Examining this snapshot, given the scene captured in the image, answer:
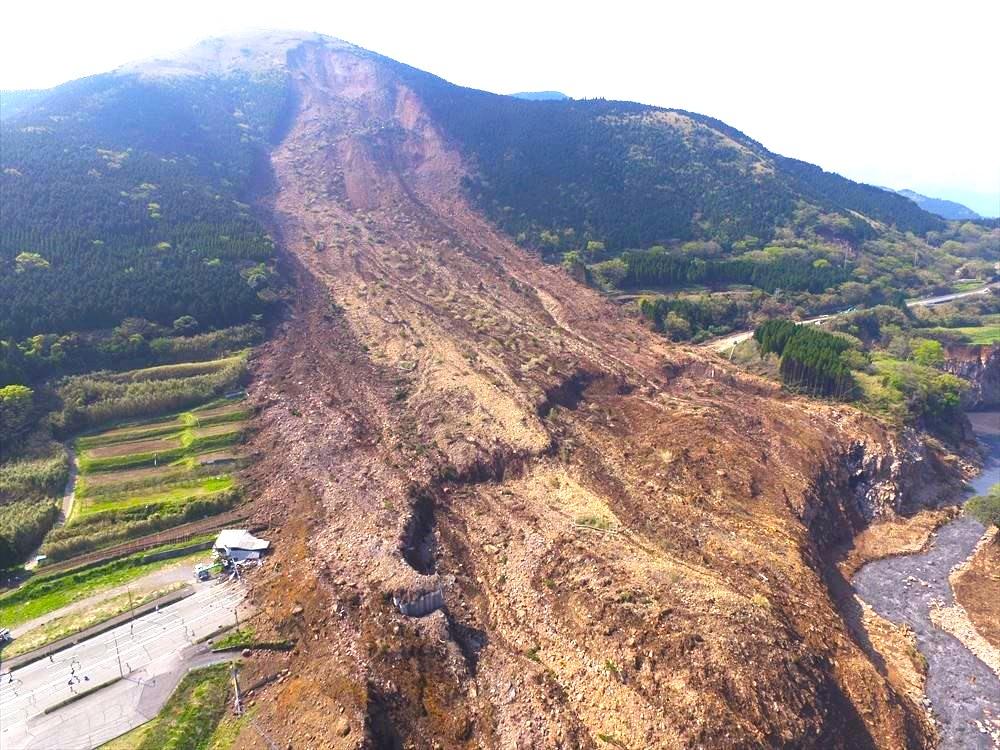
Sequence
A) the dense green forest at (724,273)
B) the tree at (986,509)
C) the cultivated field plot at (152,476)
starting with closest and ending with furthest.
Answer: the cultivated field plot at (152,476) < the tree at (986,509) < the dense green forest at (724,273)

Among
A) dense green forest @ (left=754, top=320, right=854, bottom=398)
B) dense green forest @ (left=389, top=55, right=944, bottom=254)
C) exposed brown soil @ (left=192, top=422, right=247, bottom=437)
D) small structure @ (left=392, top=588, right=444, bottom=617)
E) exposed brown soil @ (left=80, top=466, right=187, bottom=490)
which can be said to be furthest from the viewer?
dense green forest @ (left=389, top=55, right=944, bottom=254)

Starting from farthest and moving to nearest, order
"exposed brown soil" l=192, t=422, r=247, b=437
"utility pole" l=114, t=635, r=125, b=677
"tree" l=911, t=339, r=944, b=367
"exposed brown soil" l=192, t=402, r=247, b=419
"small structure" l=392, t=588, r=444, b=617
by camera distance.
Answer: "tree" l=911, t=339, r=944, b=367, "exposed brown soil" l=192, t=402, r=247, b=419, "exposed brown soil" l=192, t=422, r=247, b=437, "small structure" l=392, t=588, r=444, b=617, "utility pole" l=114, t=635, r=125, b=677

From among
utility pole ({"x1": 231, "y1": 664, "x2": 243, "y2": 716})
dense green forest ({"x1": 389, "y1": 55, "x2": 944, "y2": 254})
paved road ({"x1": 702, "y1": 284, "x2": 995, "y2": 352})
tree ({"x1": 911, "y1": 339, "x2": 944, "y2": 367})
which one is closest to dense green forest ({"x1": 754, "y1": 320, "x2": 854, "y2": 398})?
paved road ({"x1": 702, "y1": 284, "x2": 995, "y2": 352})

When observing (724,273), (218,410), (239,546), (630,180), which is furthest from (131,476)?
(630,180)

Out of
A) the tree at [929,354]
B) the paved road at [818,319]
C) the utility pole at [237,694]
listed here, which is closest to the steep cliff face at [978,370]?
the tree at [929,354]

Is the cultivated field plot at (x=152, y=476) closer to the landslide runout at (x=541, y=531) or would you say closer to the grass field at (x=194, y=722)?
the landslide runout at (x=541, y=531)

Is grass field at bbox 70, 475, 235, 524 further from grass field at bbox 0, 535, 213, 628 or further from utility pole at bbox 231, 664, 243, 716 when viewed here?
utility pole at bbox 231, 664, 243, 716

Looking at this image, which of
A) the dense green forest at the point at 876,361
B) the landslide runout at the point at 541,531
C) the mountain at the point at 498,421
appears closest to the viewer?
the landslide runout at the point at 541,531

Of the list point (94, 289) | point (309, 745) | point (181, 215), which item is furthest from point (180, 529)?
point (181, 215)

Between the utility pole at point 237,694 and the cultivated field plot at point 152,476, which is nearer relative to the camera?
the utility pole at point 237,694
